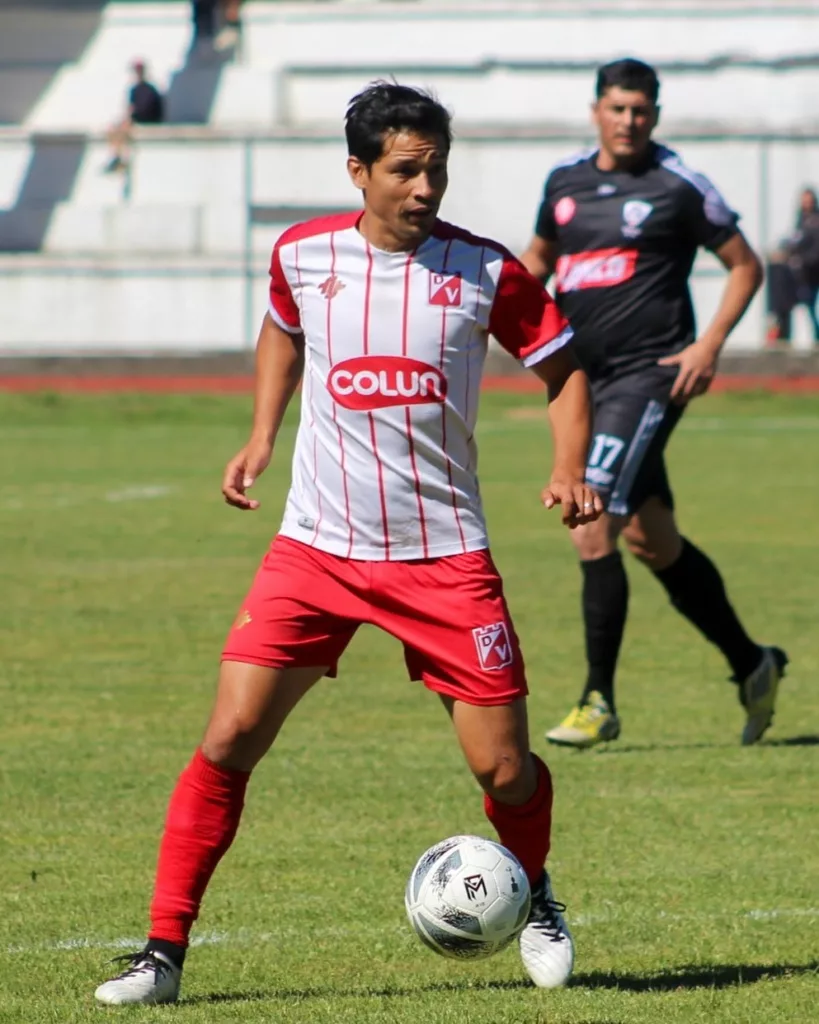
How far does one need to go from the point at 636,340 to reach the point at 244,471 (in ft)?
10.4

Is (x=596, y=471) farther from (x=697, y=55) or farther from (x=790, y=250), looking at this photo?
(x=697, y=55)

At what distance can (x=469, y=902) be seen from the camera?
16.3 ft

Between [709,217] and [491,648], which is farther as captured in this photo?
[709,217]

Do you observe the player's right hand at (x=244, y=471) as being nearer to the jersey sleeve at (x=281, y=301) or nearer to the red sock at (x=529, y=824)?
the jersey sleeve at (x=281, y=301)

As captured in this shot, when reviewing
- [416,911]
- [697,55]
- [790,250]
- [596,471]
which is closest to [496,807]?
[416,911]

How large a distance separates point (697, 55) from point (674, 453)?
17.6 metres

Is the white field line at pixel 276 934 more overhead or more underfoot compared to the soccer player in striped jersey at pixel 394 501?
more underfoot

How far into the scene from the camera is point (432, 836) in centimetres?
662

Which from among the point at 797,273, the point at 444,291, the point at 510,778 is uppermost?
the point at 444,291

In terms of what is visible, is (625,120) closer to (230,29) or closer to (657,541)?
(657,541)

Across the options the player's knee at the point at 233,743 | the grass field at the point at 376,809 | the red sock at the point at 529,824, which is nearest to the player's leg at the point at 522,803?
the red sock at the point at 529,824

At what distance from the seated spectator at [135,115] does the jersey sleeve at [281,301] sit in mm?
31103

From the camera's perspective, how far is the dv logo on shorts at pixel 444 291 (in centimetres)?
510

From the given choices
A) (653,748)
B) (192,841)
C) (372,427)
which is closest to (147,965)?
(192,841)
